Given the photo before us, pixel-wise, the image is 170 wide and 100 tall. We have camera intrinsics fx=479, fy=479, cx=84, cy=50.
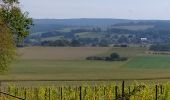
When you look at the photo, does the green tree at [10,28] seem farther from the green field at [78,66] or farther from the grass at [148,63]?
the grass at [148,63]

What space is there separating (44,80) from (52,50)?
208ft

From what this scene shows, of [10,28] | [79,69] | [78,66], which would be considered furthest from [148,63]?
[10,28]

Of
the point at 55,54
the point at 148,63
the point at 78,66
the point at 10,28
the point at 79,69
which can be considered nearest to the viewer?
the point at 10,28

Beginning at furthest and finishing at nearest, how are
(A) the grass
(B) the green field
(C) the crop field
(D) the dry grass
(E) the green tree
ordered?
(D) the dry grass, (A) the grass, (B) the green field, (C) the crop field, (E) the green tree

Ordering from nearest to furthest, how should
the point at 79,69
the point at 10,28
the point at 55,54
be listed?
the point at 10,28
the point at 79,69
the point at 55,54

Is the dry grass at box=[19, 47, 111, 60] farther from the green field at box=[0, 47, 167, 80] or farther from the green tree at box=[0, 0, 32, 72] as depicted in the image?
the green tree at box=[0, 0, 32, 72]

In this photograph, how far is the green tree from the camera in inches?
1200

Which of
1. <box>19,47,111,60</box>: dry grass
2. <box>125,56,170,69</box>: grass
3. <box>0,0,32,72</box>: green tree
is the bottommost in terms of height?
<box>19,47,111,60</box>: dry grass

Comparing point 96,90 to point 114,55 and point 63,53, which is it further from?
point 63,53

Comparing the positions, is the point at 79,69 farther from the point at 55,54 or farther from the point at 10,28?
the point at 10,28

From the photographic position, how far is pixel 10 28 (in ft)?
103

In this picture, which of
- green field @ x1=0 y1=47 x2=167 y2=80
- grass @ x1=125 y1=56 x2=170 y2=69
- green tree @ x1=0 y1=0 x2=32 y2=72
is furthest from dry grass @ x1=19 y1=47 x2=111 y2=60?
green tree @ x1=0 y1=0 x2=32 y2=72

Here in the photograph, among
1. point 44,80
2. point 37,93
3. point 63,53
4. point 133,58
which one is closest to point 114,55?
point 133,58

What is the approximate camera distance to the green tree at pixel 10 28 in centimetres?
3048
